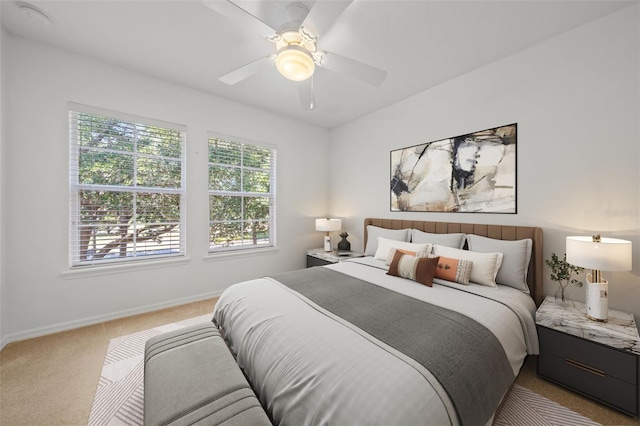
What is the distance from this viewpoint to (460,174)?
2.87m

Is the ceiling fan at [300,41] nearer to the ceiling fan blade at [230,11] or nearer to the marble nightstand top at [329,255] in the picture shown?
the ceiling fan blade at [230,11]

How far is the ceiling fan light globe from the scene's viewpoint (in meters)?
1.74

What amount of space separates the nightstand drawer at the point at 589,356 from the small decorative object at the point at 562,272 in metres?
0.43

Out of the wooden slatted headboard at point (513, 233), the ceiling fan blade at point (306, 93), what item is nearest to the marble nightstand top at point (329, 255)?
the wooden slatted headboard at point (513, 233)

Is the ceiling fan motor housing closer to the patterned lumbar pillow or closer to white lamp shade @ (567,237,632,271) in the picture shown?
the patterned lumbar pillow

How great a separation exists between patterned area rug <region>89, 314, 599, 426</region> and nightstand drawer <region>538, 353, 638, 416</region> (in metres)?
0.22

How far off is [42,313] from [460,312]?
380 centimetres

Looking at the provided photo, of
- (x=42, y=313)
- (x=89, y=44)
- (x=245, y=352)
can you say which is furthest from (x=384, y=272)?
(x=89, y=44)

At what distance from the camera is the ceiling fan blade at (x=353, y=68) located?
6.30 ft

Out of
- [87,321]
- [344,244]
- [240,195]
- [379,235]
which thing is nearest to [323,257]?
[344,244]

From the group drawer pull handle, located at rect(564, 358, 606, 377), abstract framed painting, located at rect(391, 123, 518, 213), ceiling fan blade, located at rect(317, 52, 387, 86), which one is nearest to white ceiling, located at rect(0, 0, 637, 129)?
ceiling fan blade, located at rect(317, 52, 387, 86)

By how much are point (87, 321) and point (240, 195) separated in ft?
7.31

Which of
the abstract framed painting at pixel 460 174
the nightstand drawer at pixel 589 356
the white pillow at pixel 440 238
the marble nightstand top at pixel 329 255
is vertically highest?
the abstract framed painting at pixel 460 174

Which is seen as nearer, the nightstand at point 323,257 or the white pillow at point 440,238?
the white pillow at point 440,238
